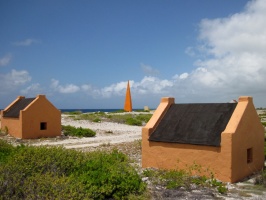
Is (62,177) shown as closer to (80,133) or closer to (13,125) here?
(80,133)

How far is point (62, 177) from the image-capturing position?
8.62 metres

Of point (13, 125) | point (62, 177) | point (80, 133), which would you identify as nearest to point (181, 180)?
point (62, 177)

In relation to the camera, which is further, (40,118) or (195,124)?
(40,118)

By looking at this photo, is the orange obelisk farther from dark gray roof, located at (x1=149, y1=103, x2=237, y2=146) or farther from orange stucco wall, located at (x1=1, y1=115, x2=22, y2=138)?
dark gray roof, located at (x1=149, y1=103, x2=237, y2=146)

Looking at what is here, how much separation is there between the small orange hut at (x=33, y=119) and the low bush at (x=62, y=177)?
14833mm

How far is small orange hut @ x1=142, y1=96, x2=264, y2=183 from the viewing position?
1106 cm

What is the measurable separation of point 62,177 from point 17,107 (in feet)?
64.3

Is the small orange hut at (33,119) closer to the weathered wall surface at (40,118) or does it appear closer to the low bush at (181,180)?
the weathered wall surface at (40,118)

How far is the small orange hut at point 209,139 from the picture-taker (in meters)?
11.1

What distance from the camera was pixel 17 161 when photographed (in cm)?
907

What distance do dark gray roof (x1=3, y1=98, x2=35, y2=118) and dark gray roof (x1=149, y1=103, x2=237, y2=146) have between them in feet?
51.3

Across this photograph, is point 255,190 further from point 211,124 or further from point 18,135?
point 18,135

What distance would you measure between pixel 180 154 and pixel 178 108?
2.49m

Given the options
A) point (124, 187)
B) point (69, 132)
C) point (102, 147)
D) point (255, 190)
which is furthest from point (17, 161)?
point (69, 132)
